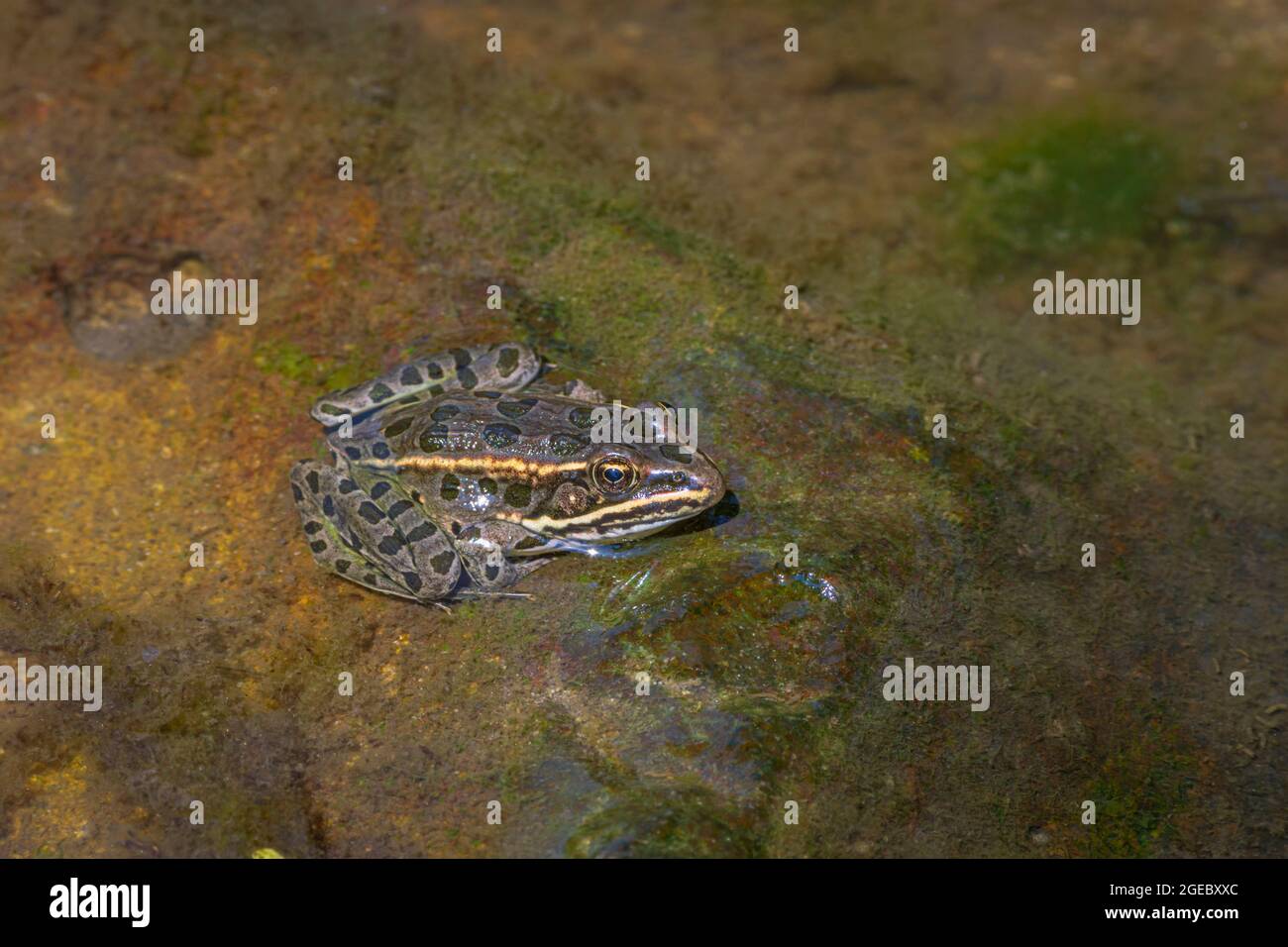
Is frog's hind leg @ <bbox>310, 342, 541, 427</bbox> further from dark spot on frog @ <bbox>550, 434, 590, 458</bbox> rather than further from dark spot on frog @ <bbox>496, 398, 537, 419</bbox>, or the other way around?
dark spot on frog @ <bbox>550, 434, 590, 458</bbox>

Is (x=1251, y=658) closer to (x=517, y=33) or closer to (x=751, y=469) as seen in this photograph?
(x=751, y=469)

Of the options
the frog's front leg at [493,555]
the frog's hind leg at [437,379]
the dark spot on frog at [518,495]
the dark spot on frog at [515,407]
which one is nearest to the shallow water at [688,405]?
the frog's front leg at [493,555]

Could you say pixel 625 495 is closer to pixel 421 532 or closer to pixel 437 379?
pixel 421 532

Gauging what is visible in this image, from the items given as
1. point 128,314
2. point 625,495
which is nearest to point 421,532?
point 625,495

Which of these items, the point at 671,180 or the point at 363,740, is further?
the point at 671,180

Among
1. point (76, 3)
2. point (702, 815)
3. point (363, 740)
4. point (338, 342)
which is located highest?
point (76, 3)

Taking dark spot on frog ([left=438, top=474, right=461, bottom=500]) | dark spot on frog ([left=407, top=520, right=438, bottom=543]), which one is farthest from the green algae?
dark spot on frog ([left=407, top=520, right=438, bottom=543])

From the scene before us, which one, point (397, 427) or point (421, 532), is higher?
point (397, 427)

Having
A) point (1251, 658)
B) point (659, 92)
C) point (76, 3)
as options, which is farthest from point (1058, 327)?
point (76, 3)
